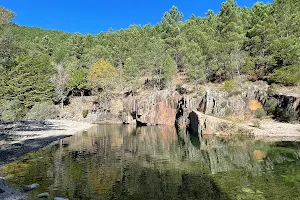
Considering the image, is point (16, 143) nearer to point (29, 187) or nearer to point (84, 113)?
point (29, 187)

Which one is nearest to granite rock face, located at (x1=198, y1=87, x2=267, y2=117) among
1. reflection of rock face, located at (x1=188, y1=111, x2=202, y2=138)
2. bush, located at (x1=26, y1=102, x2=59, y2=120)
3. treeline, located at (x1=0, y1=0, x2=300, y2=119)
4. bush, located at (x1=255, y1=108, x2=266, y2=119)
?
bush, located at (x1=255, y1=108, x2=266, y2=119)

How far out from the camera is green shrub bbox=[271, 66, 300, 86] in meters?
61.8

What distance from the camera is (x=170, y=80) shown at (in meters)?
89.4

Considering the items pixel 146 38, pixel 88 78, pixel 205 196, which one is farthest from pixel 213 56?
pixel 205 196

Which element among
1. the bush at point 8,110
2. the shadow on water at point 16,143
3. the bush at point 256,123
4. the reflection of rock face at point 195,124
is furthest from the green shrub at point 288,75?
the bush at point 8,110

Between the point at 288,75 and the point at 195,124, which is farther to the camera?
the point at 288,75

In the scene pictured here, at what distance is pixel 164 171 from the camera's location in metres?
27.1

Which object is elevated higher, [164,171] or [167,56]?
[167,56]

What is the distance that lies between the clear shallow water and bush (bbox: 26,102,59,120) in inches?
1536

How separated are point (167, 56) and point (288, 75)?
35.4 m

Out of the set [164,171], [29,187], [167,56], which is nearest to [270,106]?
[167,56]

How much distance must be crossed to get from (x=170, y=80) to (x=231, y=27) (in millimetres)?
24199

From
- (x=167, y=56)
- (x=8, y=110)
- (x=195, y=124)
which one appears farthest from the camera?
(x=167, y=56)

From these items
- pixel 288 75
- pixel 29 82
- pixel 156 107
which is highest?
pixel 29 82
